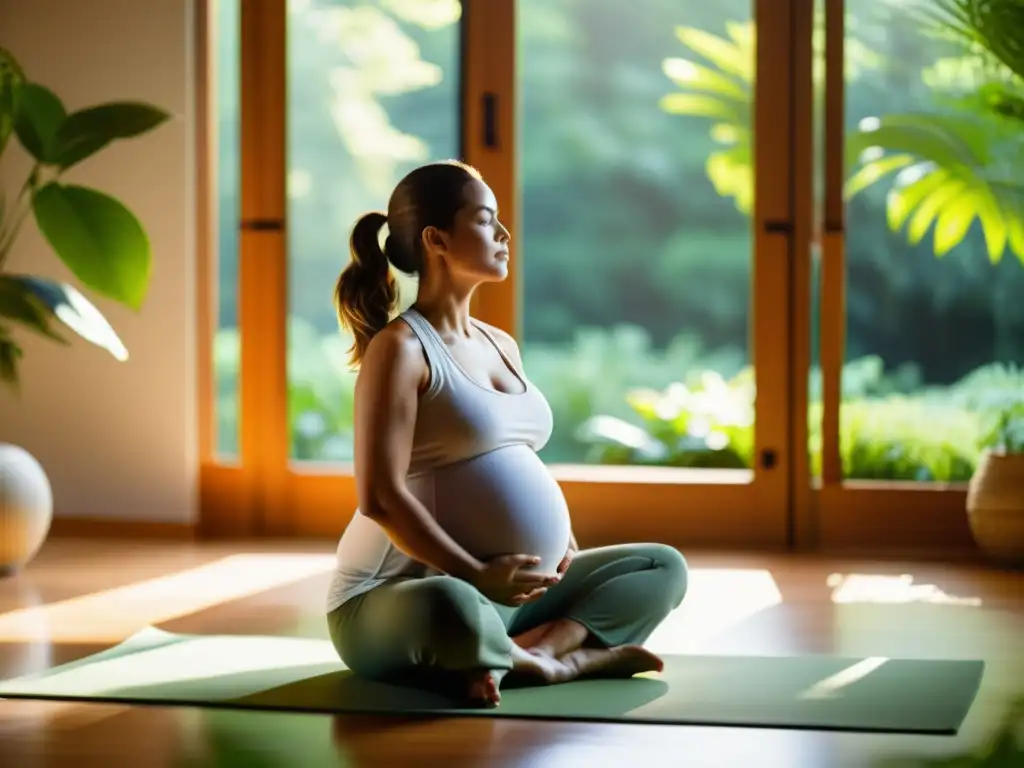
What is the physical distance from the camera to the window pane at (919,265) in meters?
4.31

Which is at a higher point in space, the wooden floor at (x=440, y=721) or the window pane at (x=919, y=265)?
the window pane at (x=919, y=265)

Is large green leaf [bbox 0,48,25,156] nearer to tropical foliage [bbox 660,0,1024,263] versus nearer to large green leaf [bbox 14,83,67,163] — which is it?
large green leaf [bbox 14,83,67,163]

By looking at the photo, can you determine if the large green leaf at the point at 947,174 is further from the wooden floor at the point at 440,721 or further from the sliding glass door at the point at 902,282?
the wooden floor at the point at 440,721

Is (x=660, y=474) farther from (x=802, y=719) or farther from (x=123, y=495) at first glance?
(x=802, y=719)

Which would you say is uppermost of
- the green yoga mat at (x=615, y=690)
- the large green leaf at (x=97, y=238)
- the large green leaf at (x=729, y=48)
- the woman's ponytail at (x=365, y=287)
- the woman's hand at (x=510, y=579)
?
the large green leaf at (x=729, y=48)

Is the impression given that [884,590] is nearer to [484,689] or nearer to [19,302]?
[484,689]

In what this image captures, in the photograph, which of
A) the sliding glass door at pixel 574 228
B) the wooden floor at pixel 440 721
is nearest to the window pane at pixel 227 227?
the sliding glass door at pixel 574 228

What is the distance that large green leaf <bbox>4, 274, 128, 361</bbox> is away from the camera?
147 inches

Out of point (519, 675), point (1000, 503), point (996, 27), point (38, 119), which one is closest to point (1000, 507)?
point (1000, 503)

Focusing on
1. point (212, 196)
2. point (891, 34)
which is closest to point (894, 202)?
point (891, 34)

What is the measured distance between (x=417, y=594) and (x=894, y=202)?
2408mm

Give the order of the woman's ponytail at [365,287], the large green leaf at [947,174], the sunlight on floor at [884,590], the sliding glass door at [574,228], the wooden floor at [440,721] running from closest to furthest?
the wooden floor at [440,721], the woman's ponytail at [365,287], the sunlight on floor at [884,590], the large green leaf at [947,174], the sliding glass door at [574,228]

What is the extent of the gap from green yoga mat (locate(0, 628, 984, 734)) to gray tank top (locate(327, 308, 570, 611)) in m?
0.20

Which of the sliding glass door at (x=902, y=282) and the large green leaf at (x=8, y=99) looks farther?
the sliding glass door at (x=902, y=282)
